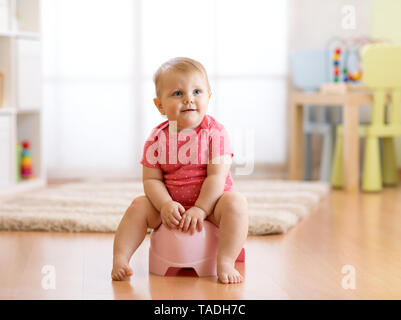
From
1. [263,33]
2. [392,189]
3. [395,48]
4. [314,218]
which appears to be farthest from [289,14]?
[314,218]

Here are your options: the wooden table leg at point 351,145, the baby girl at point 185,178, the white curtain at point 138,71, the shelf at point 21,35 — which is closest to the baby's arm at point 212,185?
the baby girl at point 185,178

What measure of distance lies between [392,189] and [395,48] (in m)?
0.62

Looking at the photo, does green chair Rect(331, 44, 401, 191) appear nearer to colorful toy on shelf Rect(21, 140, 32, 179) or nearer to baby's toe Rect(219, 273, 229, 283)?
colorful toy on shelf Rect(21, 140, 32, 179)

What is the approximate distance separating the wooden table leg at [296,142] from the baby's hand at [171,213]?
1.92 m

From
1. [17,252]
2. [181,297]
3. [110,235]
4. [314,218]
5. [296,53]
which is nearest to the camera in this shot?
[181,297]

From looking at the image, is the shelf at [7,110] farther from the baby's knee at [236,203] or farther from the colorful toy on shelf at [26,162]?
the baby's knee at [236,203]

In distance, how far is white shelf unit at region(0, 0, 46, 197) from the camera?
301 centimetres

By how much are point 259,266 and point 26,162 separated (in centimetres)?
184

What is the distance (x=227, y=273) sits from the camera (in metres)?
1.51

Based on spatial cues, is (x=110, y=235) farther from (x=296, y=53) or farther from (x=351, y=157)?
(x=296, y=53)

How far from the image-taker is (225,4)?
3553 millimetres

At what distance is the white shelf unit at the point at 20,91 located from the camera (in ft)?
9.86

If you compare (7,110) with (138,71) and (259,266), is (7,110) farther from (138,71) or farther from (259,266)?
(259,266)

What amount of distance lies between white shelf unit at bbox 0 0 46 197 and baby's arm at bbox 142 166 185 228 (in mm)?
1478
